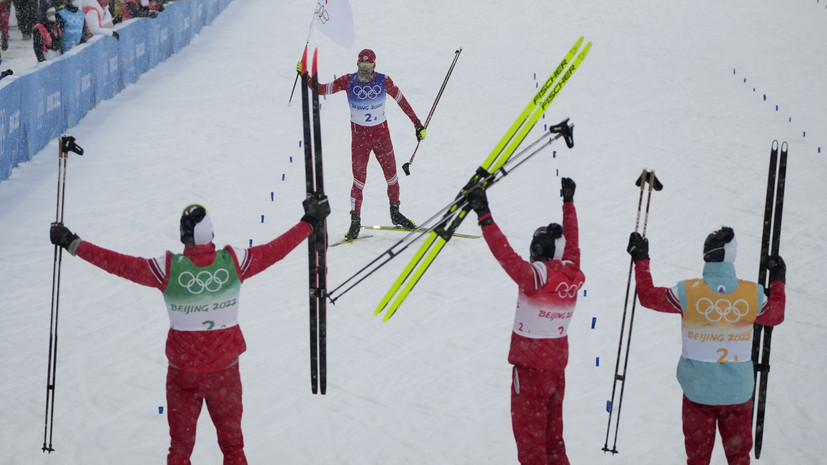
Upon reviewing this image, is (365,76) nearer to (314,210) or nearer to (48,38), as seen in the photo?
(314,210)

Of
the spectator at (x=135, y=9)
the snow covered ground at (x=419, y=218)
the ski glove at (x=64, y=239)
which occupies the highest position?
the spectator at (x=135, y=9)

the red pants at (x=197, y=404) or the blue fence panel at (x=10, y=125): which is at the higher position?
the blue fence panel at (x=10, y=125)

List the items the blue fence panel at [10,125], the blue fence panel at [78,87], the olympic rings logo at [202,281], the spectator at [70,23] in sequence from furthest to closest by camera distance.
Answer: the spectator at [70,23], the blue fence panel at [78,87], the blue fence panel at [10,125], the olympic rings logo at [202,281]

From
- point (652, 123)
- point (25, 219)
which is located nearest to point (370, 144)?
point (25, 219)

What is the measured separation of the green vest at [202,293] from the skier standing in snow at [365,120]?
185 inches

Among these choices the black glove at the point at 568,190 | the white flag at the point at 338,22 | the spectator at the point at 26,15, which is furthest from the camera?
the spectator at the point at 26,15

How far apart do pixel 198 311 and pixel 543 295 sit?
5.88 feet

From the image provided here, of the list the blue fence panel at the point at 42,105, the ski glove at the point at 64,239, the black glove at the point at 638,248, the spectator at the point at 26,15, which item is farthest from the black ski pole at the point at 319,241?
the spectator at the point at 26,15

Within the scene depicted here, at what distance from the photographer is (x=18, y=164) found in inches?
435

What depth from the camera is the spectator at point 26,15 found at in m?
17.0

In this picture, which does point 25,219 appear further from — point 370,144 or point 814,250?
point 814,250

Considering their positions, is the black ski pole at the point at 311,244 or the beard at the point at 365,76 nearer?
the black ski pole at the point at 311,244

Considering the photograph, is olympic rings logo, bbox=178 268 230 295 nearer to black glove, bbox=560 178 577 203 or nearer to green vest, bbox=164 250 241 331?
green vest, bbox=164 250 241 331

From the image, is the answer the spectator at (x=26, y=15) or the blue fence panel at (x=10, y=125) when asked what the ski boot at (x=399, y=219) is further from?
the spectator at (x=26, y=15)
